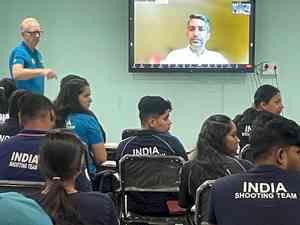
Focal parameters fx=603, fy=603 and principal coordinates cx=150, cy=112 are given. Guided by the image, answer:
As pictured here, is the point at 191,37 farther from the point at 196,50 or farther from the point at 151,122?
the point at 151,122

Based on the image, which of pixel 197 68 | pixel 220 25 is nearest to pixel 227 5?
pixel 220 25

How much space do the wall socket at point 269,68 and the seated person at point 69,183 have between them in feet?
16.0

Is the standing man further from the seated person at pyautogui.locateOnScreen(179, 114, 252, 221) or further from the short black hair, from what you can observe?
the short black hair

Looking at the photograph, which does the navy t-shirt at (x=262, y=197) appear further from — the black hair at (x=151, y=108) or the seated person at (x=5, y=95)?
the seated person at (x=5, y=95)

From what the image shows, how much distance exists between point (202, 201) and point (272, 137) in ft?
2.00

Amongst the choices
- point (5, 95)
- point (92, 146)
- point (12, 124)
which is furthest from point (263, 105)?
point (12, 124)

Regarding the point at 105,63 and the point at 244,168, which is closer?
the point at 244,168

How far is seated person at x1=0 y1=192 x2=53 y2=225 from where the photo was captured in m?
1.09

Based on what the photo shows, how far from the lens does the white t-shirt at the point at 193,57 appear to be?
6777mm

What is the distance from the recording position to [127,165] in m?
3.60

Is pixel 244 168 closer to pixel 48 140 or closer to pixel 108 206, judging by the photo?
pixel 108 206

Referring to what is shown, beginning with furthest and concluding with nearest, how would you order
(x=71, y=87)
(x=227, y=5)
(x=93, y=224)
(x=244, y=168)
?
(x=227, y=5) → (x=71, y=87) → (x=244, y=168) → (x=93, y=224)

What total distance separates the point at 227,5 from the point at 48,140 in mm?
4802

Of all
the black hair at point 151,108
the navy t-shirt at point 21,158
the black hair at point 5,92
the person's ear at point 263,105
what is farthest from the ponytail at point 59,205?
the person's ear at point 263,105
